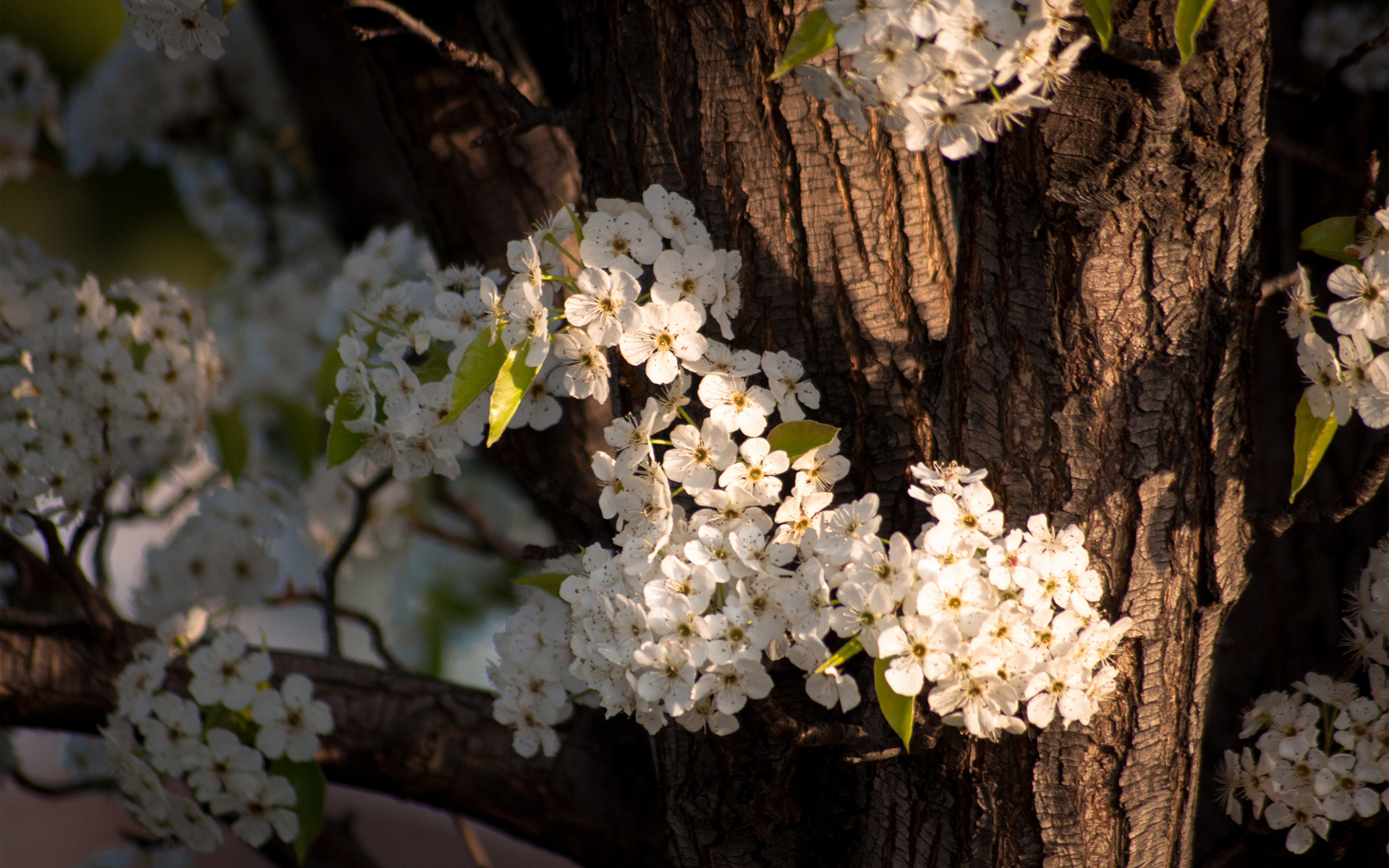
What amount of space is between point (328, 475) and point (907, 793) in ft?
6.73

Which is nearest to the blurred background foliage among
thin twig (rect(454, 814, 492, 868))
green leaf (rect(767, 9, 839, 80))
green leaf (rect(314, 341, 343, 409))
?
thin twig (rect(454, 814, 492, 868))

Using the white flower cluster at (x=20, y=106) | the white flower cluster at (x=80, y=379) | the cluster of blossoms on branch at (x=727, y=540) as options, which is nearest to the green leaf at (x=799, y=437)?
the cluster of blossoms on branch at (x=727, y=540)

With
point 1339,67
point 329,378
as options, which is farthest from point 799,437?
point 1339,67

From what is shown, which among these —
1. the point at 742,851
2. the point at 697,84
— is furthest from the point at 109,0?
the point at 742,851

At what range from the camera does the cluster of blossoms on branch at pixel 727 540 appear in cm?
76

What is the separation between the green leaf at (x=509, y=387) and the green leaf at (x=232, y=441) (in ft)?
4.32

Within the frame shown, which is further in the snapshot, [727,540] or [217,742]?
[217,742]

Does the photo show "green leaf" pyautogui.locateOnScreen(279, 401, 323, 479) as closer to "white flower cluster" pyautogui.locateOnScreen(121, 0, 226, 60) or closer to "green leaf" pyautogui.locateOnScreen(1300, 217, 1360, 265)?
"white flower cluster" pyautogui.locateOnScreen(121, 0, 226, 60)

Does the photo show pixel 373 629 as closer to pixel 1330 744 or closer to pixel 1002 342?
pixel 1002 342

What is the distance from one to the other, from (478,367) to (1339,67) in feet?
3.38

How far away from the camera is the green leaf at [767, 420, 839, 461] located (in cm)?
84

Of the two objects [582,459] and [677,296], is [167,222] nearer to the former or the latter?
[582,459]

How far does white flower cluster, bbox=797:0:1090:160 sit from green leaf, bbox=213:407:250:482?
1.63 metres

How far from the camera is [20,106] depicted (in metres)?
2.11
